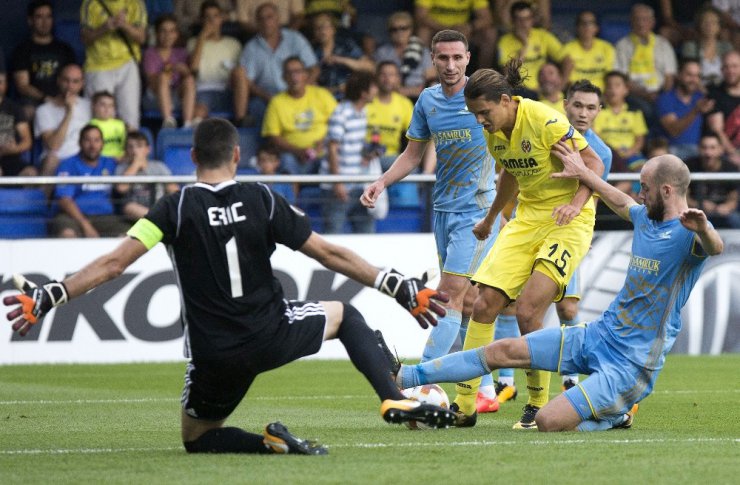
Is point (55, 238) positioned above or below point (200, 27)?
below

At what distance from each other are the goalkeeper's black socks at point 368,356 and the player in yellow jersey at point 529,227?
1698mm

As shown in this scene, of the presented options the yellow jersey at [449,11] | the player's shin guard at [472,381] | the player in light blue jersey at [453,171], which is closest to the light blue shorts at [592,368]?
the player's shin guard at [472,381]

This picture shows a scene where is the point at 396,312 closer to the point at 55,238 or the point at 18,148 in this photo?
the point at 55,238

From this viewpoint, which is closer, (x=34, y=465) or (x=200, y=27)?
(x=34, y=465)

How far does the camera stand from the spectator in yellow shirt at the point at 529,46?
57.7 feet

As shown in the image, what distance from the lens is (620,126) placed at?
56.5 feet

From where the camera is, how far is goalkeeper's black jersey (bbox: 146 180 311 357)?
6.45 meters

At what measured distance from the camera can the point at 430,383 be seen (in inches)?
315

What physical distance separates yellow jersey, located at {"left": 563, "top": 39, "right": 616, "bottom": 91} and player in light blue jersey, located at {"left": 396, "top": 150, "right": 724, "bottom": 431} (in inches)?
403

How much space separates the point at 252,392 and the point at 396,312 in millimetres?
3517

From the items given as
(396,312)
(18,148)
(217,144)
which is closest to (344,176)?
(396,312)

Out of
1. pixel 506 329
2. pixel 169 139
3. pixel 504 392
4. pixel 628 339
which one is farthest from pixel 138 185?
pixel 628 339

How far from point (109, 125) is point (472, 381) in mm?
8469

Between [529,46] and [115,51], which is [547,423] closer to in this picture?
[115,51]
